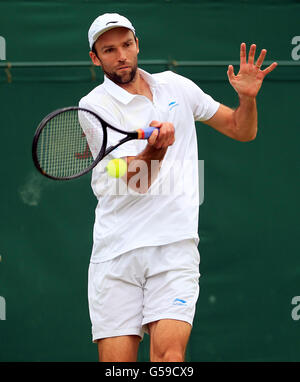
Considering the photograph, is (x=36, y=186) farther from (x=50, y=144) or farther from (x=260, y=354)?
(x=260, y=354)

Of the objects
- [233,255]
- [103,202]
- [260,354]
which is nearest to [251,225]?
[233,255]

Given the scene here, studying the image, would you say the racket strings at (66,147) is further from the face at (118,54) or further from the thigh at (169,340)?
the thigh at (169,340)

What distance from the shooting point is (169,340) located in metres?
3.52

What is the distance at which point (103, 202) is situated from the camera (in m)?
3.76

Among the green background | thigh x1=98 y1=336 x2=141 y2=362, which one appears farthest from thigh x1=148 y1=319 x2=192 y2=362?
the green background

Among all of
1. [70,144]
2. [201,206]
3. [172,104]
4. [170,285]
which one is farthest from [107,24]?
[201,206]

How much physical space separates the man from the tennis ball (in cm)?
4

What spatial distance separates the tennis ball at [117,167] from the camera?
3482mm

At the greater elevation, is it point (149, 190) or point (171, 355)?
point (149, 190)

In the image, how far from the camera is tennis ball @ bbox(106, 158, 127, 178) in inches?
137

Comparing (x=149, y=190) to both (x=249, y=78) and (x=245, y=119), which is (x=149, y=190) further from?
(x=249, y=78)

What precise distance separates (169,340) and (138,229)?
1.70 feet

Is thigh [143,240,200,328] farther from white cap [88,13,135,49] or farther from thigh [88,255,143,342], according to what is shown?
white cap [88,13,135,49]

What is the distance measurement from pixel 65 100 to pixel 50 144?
128 cm
